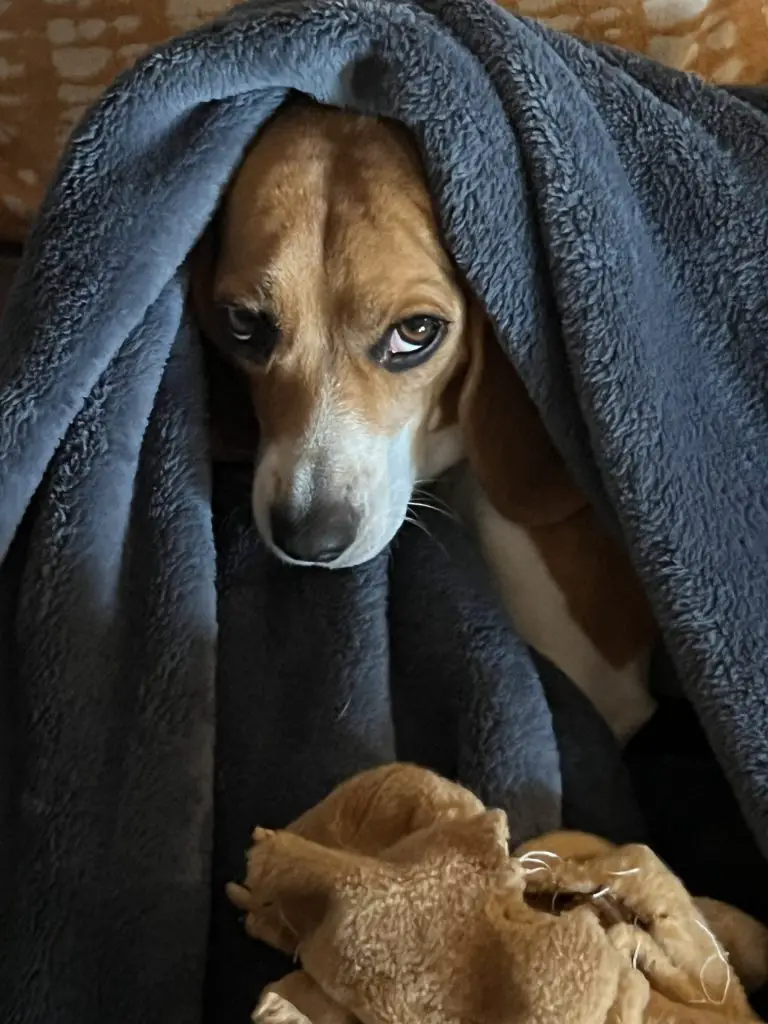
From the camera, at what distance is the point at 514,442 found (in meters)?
0.99

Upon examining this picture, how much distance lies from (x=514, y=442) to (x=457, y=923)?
499 mm

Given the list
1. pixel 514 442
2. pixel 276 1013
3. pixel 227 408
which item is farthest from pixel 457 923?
pixel 227 408

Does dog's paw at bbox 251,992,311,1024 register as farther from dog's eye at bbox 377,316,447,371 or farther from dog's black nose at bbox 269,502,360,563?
dog's eye at bbox 377,316,447,371

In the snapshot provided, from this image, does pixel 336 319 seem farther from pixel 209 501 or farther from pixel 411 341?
pixel 209 501

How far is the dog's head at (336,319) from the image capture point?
0.92 m

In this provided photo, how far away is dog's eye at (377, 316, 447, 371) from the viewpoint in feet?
3.14

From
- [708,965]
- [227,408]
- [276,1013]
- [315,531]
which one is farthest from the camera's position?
[227,408]

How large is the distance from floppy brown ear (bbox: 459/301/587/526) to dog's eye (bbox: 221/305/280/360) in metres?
0.18

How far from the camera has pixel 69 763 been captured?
0.84m

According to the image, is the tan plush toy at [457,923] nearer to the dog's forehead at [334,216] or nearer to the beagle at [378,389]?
the beagle at [378,389]

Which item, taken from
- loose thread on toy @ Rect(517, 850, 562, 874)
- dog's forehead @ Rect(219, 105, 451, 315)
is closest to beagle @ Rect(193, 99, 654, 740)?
dog's forehead @ Rect(219, 105, 451, 315)

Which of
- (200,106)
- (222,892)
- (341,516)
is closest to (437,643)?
(341,516)

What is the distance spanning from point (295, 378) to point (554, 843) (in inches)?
17.9

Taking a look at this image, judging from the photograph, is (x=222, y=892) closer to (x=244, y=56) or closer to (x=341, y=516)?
(x=341, y=516)
